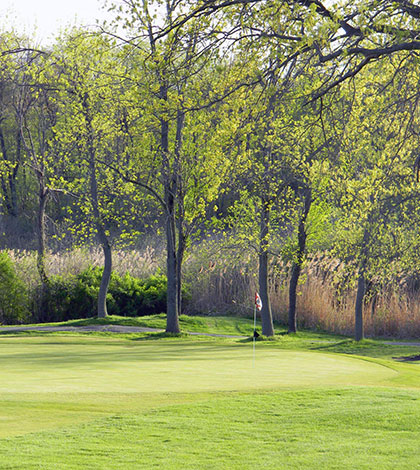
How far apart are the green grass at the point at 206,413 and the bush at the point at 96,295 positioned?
49.0ft

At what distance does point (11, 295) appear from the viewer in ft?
90.6

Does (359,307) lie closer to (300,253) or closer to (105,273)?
(300,253)

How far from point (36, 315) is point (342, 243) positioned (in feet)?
41.0

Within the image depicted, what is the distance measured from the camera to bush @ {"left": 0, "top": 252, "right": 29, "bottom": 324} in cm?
2717

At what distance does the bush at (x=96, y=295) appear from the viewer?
97.1 ft

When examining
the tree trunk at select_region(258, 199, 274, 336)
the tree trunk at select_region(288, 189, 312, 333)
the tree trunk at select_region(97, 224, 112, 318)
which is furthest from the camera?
the tree trunk at select_region(97, 224, 112, 318)

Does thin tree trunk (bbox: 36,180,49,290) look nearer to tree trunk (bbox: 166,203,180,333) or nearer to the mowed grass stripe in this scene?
tree trunk (bbox: 166,203,180,333)

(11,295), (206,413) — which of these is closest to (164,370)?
(206,413)

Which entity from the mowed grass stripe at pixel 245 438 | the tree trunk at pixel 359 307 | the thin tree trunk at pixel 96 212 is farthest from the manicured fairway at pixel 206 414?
the thin tree trunk at pixel 96 212

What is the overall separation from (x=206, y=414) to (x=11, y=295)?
65.5 feet

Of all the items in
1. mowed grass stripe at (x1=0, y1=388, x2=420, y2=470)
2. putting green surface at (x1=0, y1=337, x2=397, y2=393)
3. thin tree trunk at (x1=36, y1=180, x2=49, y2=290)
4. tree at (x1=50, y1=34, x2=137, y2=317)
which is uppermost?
tree at (x1=50, y1=34, x2=137, y2=317)

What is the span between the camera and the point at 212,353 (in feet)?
54.5

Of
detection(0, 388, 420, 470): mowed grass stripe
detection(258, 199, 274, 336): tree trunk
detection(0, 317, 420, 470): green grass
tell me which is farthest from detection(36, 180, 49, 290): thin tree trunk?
detection(0, 388, 420, 470): mowed grass stripe

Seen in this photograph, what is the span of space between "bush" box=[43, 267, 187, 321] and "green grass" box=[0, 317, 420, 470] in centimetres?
1492
